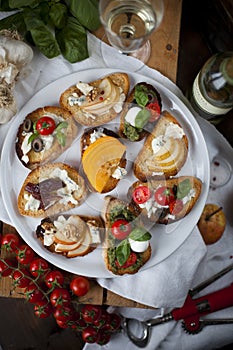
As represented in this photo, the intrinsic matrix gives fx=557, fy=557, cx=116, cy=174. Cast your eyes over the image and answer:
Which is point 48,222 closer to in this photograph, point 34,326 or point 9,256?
point 9,256

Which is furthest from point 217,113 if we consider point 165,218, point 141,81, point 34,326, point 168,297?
point 34,326

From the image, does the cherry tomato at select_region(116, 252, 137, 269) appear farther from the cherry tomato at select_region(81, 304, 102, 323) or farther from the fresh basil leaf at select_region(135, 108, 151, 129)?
the fresh basil leaf at select_region(135, 108, 151, 129)

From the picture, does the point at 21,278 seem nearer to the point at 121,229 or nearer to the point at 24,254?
the point at 24,254

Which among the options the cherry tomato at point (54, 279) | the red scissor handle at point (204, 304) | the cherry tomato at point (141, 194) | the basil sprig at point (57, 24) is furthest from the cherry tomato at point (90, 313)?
the basil sprig at point (57, 24)

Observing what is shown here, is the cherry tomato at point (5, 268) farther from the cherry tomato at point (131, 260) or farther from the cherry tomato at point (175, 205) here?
the cherry tomato at point (175, 205)

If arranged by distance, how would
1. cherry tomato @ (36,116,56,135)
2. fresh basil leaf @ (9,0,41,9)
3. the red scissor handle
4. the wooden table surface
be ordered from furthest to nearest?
the red scissor handle, the wooden table surface, cherry tomato @ (36,116,56,135), fresh basil leaf @ (9,0,41,9)

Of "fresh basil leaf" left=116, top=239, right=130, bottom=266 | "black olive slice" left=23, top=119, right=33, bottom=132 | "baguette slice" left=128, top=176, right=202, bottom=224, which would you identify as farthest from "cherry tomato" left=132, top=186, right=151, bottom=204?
"black olive slice" left=23, top=119, right=33, bottom=132
